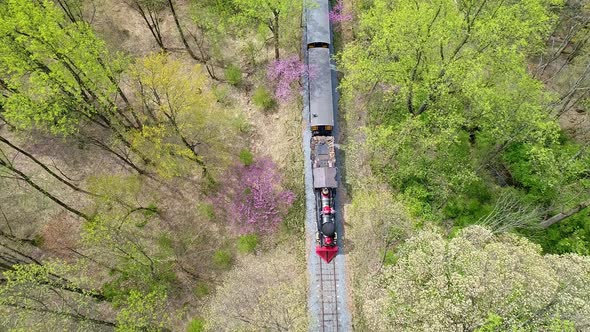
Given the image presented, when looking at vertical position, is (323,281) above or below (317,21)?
below

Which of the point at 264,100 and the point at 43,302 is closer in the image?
the point at 43,302

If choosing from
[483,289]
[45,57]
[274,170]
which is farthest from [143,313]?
[483,289]

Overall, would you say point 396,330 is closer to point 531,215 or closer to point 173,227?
point 531,215

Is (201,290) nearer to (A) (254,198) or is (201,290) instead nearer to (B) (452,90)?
(A) (254,198)

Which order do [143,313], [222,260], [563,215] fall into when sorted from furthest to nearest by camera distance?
[222,260], [143,313], [563,215]

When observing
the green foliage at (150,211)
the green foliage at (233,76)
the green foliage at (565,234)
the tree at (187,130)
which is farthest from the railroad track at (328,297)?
the green foliage at (233,76)

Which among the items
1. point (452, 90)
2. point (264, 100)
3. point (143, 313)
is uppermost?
point (264, 100)

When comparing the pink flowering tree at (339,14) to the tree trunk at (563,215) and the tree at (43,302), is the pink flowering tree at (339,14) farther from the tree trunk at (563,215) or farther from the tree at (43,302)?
the tree at (43,302)
